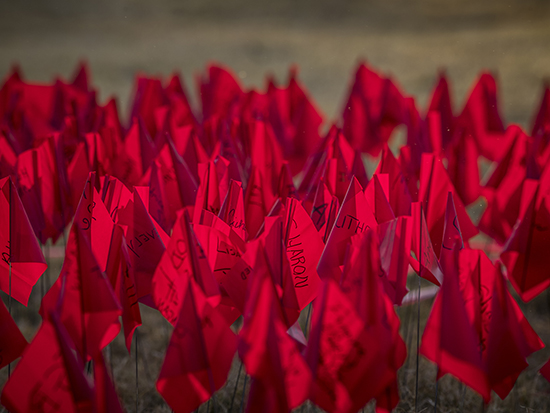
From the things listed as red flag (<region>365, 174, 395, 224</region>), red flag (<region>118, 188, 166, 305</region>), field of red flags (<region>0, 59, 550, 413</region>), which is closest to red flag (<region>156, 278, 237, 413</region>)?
field of red flags (<region>0, 59, 550, 413</region>)

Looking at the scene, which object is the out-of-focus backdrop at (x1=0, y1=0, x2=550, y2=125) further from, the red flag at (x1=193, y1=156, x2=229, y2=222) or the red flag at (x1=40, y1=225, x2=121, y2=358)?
the red flag at (x1=40, y1=225, x2=121, y2=358)

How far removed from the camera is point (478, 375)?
0.91m

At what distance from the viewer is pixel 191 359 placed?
0.90 metres

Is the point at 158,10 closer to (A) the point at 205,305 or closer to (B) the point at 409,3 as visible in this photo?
(B) the point at 409,3

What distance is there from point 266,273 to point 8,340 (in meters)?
0.44

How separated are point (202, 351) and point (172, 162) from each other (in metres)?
0.63

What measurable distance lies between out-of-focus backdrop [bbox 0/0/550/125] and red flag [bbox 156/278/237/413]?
3904 mm

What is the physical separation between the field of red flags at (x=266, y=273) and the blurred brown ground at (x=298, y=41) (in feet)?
10.5

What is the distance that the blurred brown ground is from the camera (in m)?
5.24

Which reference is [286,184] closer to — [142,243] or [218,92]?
[142,243]

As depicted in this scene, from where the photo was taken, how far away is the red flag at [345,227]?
41.1 inches

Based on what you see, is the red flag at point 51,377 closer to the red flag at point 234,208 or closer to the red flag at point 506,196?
the red flag at point 234,208

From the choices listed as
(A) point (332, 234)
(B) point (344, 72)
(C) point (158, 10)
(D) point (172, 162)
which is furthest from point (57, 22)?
(A) point (332, 234)

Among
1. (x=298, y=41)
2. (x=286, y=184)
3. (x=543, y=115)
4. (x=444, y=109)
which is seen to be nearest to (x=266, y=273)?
(x=286, y=184)
